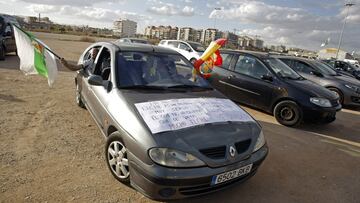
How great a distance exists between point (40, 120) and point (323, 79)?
872cm

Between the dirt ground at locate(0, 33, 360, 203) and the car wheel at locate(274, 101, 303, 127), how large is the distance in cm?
17

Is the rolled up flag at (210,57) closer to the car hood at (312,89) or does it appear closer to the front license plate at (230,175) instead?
the car hood at (312,89)

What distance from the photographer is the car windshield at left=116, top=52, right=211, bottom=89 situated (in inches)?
143

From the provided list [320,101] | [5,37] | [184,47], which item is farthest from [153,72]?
[184,47]

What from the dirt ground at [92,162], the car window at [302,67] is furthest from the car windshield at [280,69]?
the car window at [302,67]

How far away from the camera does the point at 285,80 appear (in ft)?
20.8

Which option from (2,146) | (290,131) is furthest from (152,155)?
(290,131)

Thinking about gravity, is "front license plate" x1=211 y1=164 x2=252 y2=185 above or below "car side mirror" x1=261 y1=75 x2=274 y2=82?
below

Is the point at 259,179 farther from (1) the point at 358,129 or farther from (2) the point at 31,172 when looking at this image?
(1) the point at 358,129

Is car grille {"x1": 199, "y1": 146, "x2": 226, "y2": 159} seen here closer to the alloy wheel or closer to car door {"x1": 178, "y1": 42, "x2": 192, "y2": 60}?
the alloy wheel

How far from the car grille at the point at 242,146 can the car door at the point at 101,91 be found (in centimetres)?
174

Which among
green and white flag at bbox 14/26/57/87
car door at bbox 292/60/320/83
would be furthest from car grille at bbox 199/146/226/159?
car door at bbox 292/60/320/83

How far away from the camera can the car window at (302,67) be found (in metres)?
9.69

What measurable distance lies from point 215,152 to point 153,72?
5.56 feet
